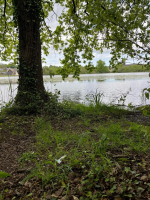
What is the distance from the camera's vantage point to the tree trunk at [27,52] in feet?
15.8

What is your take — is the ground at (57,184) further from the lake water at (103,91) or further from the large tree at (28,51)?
the large tree at (28,51)

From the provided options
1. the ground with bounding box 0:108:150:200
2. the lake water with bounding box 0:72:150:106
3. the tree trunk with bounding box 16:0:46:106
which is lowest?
the ground with bounding box 0:108:150:200

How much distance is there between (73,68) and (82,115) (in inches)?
122

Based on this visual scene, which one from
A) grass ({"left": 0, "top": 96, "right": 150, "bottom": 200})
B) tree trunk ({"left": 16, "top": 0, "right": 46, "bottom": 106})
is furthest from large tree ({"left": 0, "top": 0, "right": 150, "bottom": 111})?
grass ({"left": 0, "top": 96, "right": 150, "bottom": 200})

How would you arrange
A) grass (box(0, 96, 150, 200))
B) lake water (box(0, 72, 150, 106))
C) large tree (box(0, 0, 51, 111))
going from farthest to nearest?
lake water (box(0, 72, 150, 106))
large tree (box(0, 0, 51, 111))
grass (box(0, 96, 150, 200))

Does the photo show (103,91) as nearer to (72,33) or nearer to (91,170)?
(72,33)

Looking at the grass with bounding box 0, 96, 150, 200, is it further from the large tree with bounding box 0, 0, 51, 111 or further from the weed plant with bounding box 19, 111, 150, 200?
the large tree with bounding box 0, 0, 51, 111

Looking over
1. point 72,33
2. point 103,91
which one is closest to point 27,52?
point 72,33

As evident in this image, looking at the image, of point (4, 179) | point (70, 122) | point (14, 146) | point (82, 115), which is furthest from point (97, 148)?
point (82, 115)

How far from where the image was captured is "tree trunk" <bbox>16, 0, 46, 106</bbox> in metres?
4.80

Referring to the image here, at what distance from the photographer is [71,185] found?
1801mm

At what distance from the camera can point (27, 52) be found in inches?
192

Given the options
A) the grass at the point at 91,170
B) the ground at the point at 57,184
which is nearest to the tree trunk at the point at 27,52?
the ground at the point at 57,184

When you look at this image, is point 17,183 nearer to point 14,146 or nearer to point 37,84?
point 14,146
